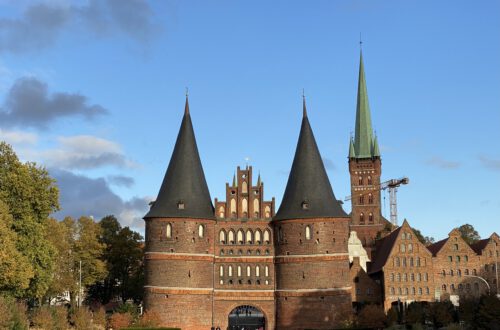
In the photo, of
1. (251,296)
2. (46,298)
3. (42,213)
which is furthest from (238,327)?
(42,213)

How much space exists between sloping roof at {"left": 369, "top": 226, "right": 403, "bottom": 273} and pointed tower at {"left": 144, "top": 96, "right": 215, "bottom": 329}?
2540cm

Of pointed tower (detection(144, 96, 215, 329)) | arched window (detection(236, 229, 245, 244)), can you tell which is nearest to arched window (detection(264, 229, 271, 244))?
arched window (detection(236, 229, 245, 244))

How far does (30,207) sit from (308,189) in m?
25.5

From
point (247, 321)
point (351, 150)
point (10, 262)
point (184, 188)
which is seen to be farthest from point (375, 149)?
point (10, 262)

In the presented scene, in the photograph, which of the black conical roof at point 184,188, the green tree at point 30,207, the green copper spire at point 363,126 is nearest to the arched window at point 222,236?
the black conical roof at point 184,188

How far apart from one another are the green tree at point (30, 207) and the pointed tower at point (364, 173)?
6842cm

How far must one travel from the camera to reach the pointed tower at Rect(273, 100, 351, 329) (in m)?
62.0

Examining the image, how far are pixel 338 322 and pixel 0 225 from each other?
30.9 m

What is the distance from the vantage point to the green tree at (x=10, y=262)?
44.9m

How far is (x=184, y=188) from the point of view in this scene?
64375 mm

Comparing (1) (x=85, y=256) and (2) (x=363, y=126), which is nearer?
(1) (x=85, y=256)

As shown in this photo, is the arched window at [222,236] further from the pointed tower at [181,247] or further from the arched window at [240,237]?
the arched window at [240,237]

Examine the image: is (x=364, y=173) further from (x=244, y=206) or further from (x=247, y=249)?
(x=247, y=249)

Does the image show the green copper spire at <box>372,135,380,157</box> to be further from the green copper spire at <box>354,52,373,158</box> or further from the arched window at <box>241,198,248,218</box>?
the arched window at <box>241,198,248,218</box>
